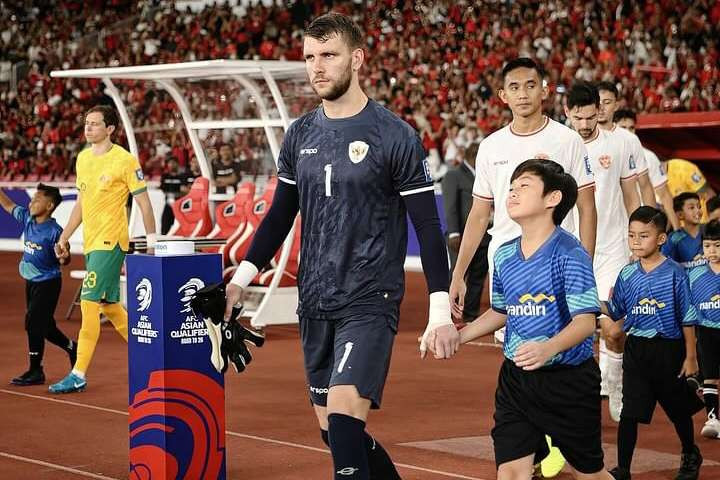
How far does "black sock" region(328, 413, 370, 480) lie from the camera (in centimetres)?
502

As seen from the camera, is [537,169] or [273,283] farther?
[273,283]

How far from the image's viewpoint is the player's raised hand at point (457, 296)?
6.31 m

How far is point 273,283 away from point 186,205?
214 cm

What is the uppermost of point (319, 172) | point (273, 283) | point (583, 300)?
point (319, 172)

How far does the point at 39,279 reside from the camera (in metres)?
10.6

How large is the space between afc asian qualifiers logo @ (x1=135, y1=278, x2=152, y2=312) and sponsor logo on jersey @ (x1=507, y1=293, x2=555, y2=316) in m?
2.10

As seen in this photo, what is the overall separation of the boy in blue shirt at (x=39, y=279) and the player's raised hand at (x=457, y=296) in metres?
4.82

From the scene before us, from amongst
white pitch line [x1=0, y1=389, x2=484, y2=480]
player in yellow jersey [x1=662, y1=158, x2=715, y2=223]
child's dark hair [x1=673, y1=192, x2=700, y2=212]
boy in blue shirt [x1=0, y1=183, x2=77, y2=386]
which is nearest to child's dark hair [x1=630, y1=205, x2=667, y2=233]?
white pitch line [x1=0, y1=389, x2=484, y2=480]

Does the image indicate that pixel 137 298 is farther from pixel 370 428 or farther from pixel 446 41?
pixel 446 41

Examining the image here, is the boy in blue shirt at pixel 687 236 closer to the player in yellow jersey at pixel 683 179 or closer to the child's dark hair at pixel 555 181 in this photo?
the player in yellow jersey at pixel 683 179

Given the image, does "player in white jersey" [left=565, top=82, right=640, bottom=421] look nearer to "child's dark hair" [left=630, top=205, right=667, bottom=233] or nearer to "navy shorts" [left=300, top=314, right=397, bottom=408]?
"child's dark hair" [left=630, top=205, right=667, bottom=233]

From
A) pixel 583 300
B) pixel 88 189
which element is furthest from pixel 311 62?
pixel 88 189

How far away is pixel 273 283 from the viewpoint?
14.3 metres

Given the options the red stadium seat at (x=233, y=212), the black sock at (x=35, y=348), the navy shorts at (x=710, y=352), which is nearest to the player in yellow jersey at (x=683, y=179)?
the navy shorts at (x=710, y=352)
